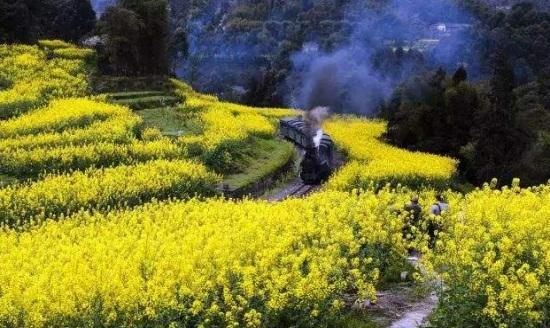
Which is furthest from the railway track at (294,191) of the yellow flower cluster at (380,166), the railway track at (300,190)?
the yellow flower cluster at (380,166)

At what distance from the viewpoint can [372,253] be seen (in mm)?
11398

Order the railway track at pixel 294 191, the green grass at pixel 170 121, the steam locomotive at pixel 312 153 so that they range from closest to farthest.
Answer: the railway track at pixel 294 191 < the steam locomotive at pixel 312 153 < the green grass at pixel 170 121

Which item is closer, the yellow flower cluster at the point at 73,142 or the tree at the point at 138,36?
the yellow flower cluster at the point at 73,142

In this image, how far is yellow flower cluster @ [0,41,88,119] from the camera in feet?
102

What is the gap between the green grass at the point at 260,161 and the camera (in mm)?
24547

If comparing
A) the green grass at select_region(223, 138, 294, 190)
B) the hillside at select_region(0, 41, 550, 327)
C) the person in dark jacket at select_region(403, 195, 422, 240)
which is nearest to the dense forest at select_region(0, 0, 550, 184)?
the green grass at select_region(223, 138, 294, 190)

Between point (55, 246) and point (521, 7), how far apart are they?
210 ft

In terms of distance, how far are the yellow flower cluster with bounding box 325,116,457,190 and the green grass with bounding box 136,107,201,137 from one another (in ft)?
20.9

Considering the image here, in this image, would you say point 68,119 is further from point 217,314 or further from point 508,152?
point 217,314

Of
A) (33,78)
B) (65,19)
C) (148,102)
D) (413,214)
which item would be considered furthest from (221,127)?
(65,19)

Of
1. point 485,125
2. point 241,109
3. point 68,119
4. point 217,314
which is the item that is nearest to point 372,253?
point 217,314

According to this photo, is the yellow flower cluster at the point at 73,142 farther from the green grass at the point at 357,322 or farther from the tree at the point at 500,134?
the green grass at the point at 357,322

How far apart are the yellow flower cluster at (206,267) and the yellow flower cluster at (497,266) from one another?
115 cm

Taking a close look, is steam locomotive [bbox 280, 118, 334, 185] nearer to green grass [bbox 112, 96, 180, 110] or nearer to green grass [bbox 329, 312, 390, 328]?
green grass [bbox 112, 96, 180, 110]
